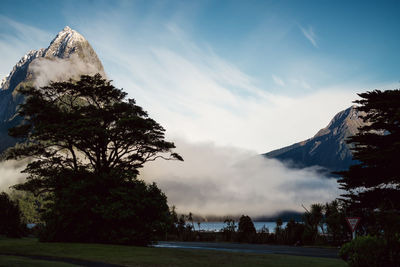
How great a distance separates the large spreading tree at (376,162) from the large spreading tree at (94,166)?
647 inches

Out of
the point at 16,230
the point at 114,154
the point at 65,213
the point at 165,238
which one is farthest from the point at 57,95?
the point at 165,238

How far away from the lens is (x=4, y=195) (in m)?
36.2

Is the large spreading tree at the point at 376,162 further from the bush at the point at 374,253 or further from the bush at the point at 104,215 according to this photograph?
the bush at the point at 104,215

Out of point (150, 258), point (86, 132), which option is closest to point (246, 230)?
point (86, 132)

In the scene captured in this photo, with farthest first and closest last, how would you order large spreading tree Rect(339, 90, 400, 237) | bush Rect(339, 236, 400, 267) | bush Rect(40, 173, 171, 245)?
bush Rect(40, 173, 171, 245)
large spreading tree Rect(339, 90, 400, 237)
bush Rect(339, 236, 400, 267)

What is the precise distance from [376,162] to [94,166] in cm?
2390

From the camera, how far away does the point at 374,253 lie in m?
11.9

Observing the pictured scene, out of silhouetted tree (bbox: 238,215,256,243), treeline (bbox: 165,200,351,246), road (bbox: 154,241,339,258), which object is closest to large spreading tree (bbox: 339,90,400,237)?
road (bbox: 154,241,339,258)

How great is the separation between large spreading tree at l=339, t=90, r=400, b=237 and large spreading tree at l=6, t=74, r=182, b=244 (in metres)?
16.4

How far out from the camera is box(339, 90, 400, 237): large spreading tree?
25.0 meters

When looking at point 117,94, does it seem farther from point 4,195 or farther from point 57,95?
point 4,195

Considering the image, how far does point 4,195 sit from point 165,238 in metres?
21.9

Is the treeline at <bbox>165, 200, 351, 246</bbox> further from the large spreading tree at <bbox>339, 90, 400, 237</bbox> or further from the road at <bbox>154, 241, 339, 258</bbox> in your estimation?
the large spreading tree at <bbox>339, 90, 400, 237</bbox>

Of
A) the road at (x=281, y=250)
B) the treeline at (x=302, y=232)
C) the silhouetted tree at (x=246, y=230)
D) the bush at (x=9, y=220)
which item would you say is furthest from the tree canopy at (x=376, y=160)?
the bush at (x=9, y=220)
